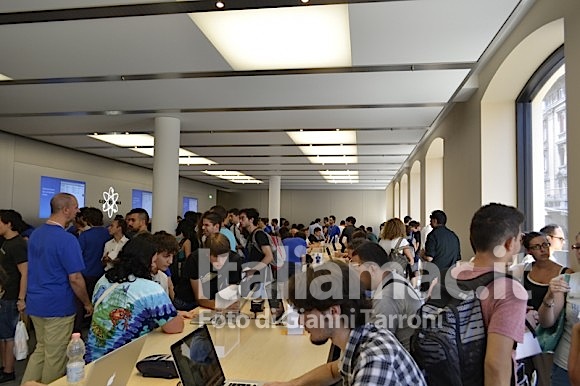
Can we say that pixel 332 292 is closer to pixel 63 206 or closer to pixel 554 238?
pixel 554 238

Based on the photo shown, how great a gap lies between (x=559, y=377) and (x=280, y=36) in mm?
2939

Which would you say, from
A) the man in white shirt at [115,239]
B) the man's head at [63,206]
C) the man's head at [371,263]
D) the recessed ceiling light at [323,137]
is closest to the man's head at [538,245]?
the man's head at [371,263]

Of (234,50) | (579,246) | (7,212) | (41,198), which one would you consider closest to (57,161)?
(41,198)

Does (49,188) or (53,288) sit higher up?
(49,188)

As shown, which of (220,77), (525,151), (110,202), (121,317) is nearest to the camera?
(121,317)

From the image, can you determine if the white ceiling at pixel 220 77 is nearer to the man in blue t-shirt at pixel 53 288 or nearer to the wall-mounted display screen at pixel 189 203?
the man in blue t-shirt at pixel 53 288

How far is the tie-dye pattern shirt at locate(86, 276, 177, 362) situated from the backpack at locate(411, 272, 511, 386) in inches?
54.8

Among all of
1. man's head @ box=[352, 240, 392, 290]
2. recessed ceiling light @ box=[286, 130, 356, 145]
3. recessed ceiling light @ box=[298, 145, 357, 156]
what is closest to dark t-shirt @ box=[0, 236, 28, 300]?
man's head @ box=[352, 240, 392, 290]

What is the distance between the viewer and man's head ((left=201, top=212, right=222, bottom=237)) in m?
4.34

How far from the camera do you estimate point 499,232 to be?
173 centimetres

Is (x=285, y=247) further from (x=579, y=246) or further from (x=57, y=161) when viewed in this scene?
(x=57, y=161)

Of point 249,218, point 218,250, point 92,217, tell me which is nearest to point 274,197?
point 249,218

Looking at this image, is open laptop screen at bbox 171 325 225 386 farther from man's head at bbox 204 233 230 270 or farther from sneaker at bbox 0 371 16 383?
sneaker at bbox 0 371 16 383

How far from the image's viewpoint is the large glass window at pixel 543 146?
13.4 feet
